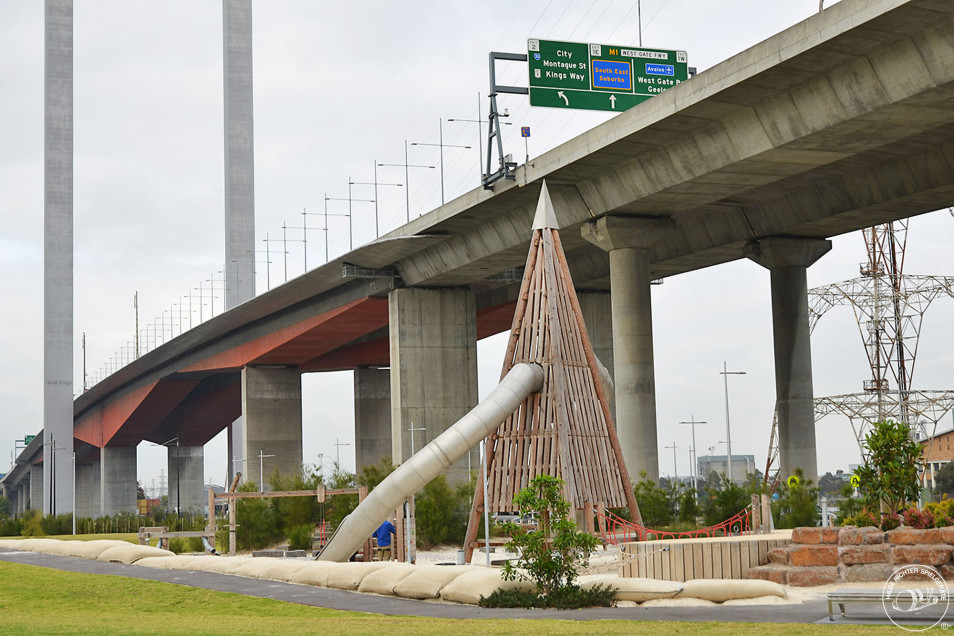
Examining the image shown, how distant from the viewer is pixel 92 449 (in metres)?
134

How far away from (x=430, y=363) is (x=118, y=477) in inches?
2620

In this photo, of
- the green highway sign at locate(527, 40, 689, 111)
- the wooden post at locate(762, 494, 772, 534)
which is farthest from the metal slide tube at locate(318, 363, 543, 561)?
the green highway sign at locate(527, 40, 689, 111)

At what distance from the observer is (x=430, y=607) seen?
808 inches

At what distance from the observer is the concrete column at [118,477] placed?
11288cm

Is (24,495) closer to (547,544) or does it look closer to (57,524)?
(57,524)

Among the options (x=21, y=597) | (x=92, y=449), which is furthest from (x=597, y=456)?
(x=92, y=449)

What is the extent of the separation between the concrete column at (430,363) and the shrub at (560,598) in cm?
3459

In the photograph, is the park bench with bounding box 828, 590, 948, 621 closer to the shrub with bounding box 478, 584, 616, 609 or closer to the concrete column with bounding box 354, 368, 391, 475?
the shrub with bounding box 478, 584, 616, 609

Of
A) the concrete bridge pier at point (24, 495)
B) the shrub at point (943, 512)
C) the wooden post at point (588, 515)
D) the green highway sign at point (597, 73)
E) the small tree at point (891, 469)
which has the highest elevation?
the green highway sign at point (597, 73)

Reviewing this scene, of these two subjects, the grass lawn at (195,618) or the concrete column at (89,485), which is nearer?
the grass lawn at (195,618)

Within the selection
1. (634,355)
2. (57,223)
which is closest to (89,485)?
(57,223)

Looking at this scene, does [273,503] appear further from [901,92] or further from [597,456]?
[901,92]

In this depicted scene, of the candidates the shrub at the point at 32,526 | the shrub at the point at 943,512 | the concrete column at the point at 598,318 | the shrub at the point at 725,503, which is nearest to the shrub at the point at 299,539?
the shrub at the point at 725,503

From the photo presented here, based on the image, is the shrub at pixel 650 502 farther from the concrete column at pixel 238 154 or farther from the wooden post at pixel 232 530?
the concrete column at pixel 238 154
